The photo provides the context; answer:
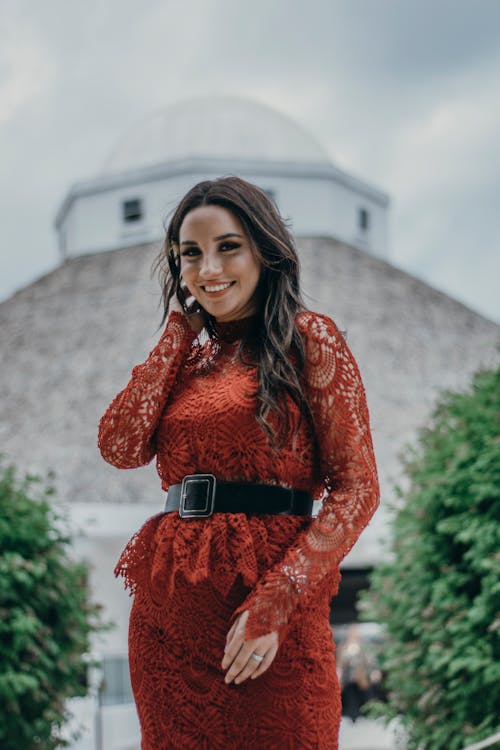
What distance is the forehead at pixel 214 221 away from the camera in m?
2.04

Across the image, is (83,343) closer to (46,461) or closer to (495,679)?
(46,461)

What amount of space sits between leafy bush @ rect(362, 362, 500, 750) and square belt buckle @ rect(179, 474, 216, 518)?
9.79ft

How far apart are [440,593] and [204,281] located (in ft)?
11.3

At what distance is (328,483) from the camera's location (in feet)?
6.53

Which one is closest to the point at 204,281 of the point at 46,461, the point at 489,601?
the point at 489,601

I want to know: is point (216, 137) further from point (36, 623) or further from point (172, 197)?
point (36, 623)

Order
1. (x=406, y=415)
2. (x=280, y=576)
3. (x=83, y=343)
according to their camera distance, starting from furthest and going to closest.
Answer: (x=83, y=343) → (x=406, y=415) → (x=280, y=576)

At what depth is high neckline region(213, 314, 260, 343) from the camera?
2131 millimetres

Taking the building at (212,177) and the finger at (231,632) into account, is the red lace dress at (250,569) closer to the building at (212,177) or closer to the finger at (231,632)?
the finger at (231,632)

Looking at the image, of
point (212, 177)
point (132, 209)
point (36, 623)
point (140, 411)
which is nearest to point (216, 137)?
point (212, 177)

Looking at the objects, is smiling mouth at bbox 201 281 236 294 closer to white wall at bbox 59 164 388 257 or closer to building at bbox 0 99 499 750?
building at bbox 0 99 499 750

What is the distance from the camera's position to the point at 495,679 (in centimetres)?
457

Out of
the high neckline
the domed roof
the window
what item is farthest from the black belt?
the domed roof

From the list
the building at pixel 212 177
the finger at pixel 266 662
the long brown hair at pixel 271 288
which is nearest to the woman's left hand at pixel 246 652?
the finger at pixel 266 662
